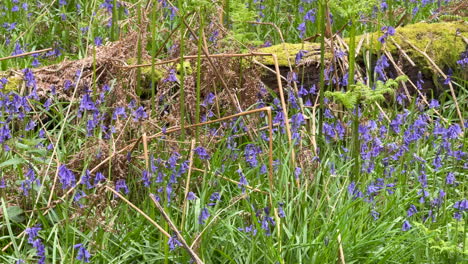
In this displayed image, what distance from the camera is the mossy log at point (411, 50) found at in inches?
199

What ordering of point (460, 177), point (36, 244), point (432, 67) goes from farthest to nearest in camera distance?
point (432, 67) < point (460, 177) < point (36, 244)

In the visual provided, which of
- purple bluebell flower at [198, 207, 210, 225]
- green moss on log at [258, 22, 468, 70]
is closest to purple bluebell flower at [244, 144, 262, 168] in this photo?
purple bluebell flower at [198, 207, 210, 225]

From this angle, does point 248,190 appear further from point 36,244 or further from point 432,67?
point 432,67

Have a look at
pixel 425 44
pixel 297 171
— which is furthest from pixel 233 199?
pixel 425 44

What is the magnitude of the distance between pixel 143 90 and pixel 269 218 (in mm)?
1950

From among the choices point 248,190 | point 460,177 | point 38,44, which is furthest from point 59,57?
point 460,177

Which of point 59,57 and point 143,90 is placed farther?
point 59,57

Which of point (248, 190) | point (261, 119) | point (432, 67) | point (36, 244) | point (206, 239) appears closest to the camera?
point (36, 244)

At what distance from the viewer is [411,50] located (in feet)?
17.5

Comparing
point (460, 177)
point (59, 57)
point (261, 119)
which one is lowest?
point (460, 177)

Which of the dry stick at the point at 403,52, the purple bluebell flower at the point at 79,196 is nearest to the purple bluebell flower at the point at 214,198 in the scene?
the purple bluebell flower at the point at 79,196

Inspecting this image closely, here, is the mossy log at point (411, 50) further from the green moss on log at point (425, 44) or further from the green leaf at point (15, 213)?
the green leaf at point (15, 213)

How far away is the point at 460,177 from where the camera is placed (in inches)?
163

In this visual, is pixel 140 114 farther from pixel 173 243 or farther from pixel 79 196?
pixel 173 243
